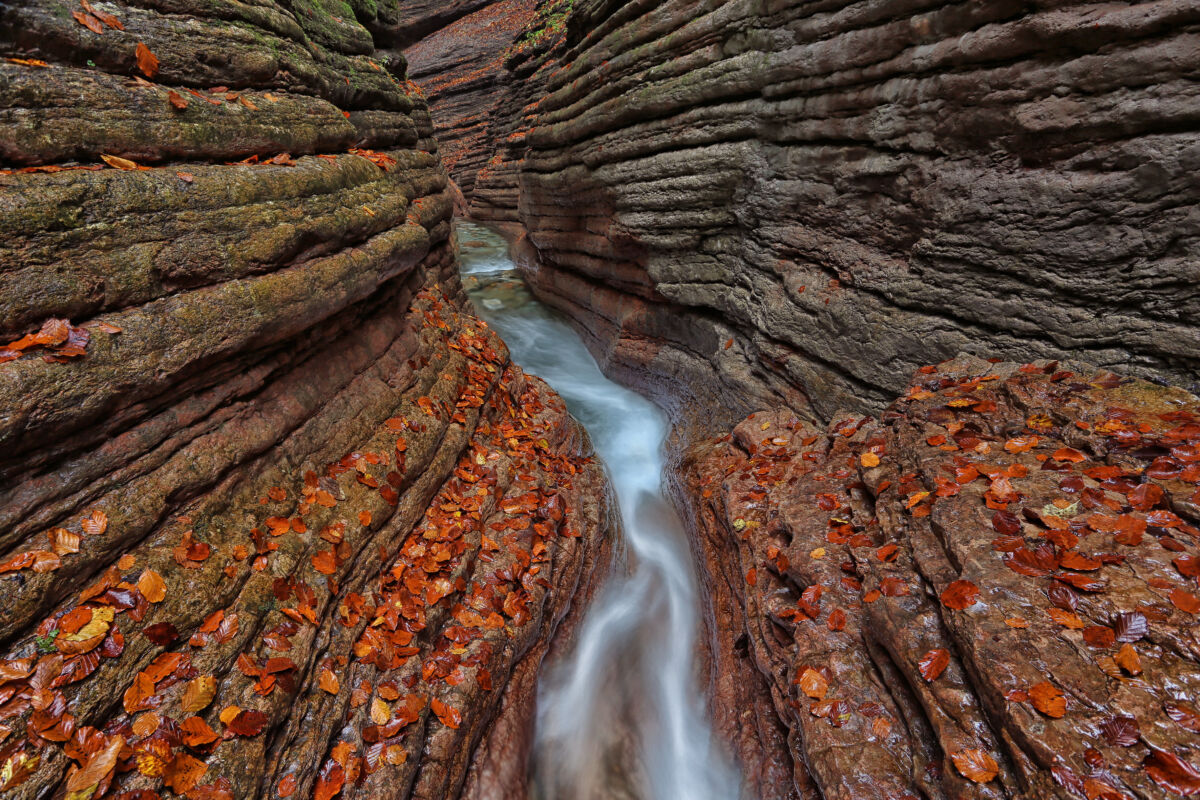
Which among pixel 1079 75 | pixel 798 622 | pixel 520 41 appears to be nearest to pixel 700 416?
pixel 798 622

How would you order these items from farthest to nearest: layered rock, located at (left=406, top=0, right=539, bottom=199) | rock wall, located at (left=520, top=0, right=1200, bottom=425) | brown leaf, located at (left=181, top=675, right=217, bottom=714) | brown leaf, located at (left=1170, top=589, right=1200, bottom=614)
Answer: layered rock, located at (left=406, top=0, right=539, bottom=199) < rock wall, located at (left=520, top=0, right=1200, bottom=425) < brown leaf, located at (left=181, top=675, right=217, bottom=714) < brown leaf, located at (left=1170, top=589, right=1200, bottom=614)

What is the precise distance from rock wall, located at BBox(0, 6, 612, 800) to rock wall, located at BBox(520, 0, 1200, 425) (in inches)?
154

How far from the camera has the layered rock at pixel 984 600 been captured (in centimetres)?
188

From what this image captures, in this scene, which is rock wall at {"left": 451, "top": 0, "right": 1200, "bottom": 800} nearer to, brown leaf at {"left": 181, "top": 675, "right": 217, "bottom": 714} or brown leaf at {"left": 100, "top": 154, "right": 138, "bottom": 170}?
brown leaf at {"left": 181, "top": 675, "right": 217, "bottom": 714}

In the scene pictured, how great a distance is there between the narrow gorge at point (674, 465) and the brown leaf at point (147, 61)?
0.05ft

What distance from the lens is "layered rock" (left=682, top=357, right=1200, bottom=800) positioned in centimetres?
188

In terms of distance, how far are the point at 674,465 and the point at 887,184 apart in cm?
404

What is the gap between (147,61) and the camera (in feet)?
10.3

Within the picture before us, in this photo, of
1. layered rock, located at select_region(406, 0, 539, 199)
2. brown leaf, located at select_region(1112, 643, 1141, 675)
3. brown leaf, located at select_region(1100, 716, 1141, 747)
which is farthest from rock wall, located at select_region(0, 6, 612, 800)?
layered rock, located at select_region(406, 0, 539, 199)

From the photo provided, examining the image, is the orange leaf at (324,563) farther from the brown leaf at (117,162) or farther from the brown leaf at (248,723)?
the brown leaf at (117,162)

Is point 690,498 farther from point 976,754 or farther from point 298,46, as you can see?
point 298,46

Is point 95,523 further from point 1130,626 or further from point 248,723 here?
point 1130,626

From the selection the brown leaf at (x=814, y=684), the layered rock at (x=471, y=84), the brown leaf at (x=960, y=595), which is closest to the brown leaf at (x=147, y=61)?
the brown leaf at (x=814, y=684)

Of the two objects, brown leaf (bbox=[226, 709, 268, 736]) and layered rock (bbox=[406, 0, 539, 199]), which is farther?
layered rock (bbox=[406, 0, 539, 199])
